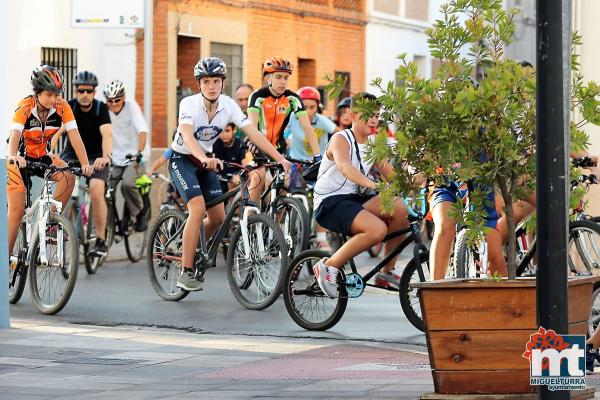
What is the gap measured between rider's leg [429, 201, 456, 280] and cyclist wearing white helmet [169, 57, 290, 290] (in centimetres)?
246

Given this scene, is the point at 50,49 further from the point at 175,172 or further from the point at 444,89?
the point at 444,89

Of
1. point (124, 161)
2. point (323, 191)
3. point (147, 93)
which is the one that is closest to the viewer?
point (323, 191)

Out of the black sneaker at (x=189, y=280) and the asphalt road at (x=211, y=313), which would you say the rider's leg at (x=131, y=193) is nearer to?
the asphalt road at (x=211, y=313)

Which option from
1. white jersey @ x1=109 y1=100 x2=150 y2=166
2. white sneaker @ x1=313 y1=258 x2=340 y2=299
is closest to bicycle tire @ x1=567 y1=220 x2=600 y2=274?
white sneaker @ x1=313 y1=258 x2=340 y2=299

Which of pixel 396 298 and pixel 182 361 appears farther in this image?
pixel 396 298

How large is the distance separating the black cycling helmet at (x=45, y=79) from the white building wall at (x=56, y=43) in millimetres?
10057

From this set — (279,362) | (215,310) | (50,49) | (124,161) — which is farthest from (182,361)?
(50,49)

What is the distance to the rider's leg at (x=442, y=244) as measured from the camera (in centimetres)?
1091

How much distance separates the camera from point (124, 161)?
58.6 feet

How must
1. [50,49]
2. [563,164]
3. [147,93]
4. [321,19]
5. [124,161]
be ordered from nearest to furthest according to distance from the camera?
[563,164] < [124,161] < [147,93] < [50,49] < [321,19]

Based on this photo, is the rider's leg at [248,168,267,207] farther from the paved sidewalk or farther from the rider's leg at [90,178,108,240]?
the paved sidewalk

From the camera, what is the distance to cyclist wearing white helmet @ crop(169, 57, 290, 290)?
13008 millimetres

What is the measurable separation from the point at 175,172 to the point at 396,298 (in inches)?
93.8

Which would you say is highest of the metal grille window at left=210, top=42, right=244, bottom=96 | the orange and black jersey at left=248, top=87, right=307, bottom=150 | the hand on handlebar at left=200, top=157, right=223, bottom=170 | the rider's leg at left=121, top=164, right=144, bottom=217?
the metal grille window at left=210, top=42, right=244, bottom=96
